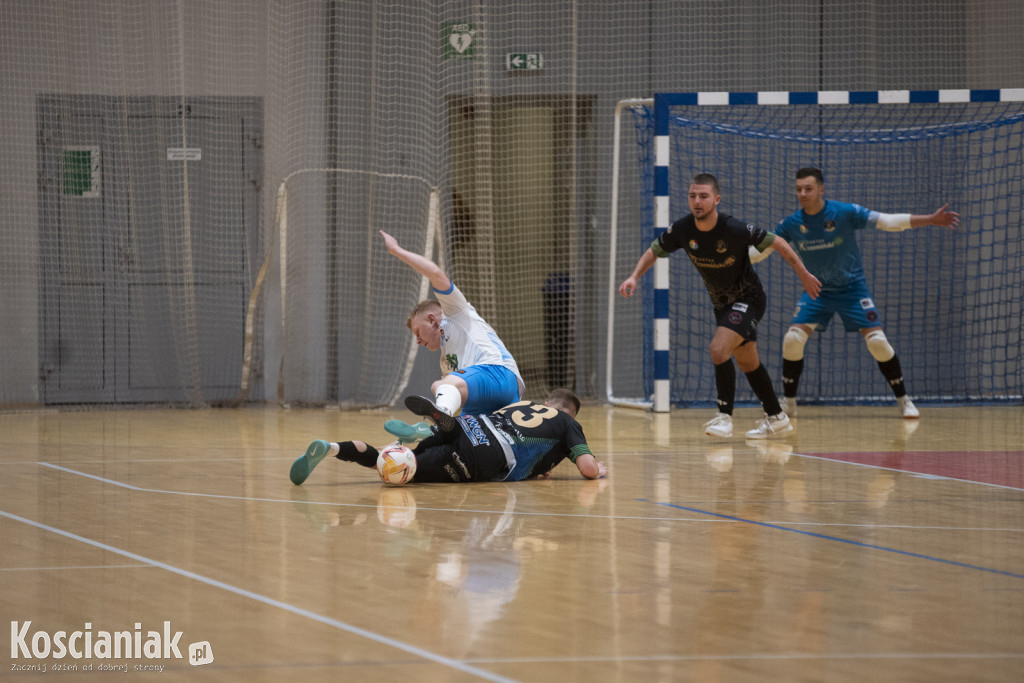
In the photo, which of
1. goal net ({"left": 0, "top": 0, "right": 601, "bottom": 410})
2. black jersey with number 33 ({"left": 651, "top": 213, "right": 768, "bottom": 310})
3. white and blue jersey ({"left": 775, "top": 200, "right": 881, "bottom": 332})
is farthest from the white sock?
goal net ({"left": 0, "top": 0, "right": 601, "bottom": 410})

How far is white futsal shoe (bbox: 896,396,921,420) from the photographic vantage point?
777 centimetres

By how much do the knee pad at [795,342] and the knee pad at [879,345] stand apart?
43 centimetres

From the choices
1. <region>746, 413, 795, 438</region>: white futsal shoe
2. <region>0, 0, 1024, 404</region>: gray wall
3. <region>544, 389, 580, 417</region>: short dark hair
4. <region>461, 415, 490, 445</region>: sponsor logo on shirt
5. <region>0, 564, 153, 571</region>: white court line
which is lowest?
<region>746, 413, 795, 438</region>: white futsal shoe

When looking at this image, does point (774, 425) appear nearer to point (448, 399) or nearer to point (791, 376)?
point (791, 376)

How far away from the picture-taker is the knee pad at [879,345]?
774cm

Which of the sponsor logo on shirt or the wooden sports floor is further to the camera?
the sponsor logo on shirt

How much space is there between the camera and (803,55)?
377 inches

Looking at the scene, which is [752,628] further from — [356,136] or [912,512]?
[356,136]

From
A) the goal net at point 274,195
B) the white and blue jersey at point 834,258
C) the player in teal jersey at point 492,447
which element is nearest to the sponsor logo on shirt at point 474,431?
the player in teal jersey at point 492,447

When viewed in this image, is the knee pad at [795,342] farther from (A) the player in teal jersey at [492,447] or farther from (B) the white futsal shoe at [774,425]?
(A) the player in teal jersey at [492,447]

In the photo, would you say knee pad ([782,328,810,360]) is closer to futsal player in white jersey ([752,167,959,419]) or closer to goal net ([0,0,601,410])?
futsal player in white jersey ([752,167,959,419])

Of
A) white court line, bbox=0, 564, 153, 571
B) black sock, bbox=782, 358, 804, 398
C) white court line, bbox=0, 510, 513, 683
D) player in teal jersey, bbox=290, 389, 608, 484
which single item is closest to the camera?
white court line, bbox=0, 510, 513, 683

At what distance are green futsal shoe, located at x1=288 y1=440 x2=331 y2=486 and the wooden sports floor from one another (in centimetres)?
6

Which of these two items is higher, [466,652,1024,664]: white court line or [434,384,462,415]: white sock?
[434,384,462,415]: white sock
